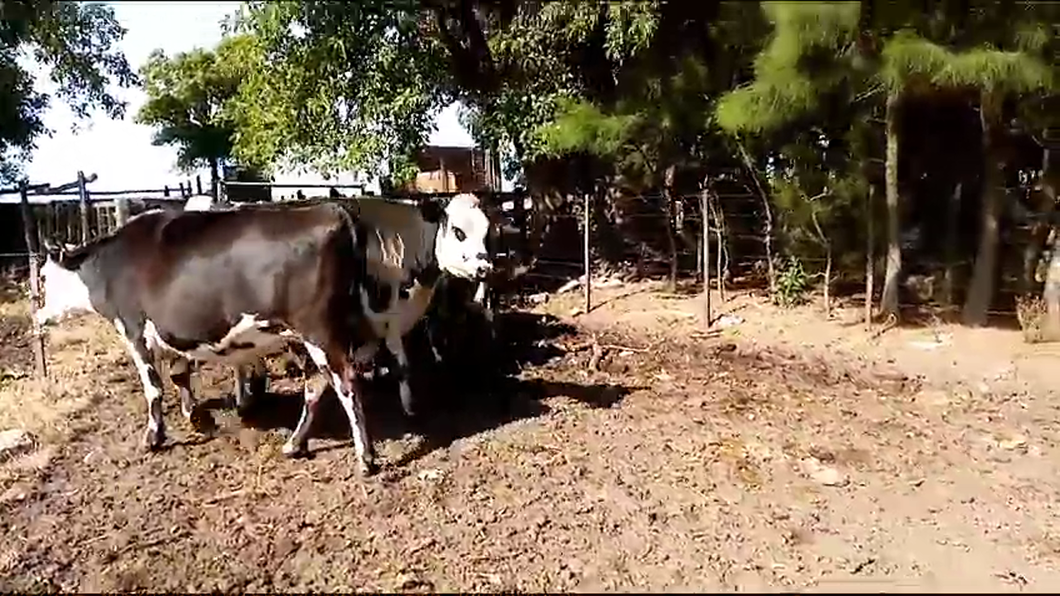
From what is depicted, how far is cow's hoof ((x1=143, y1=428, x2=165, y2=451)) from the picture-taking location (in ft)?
17.4

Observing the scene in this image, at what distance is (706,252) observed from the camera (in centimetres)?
851

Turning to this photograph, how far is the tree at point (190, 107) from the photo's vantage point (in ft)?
27.0

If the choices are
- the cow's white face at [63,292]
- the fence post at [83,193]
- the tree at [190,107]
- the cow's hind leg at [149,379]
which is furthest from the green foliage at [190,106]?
the cow's hind leg at [149,379]

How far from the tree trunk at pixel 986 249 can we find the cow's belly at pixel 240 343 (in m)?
5.45

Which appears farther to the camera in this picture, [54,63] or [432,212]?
[54,63]

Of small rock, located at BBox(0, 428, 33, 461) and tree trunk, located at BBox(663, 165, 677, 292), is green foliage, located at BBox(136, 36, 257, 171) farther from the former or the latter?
tree trunk, located at BBox(663, 165, 677, 292)

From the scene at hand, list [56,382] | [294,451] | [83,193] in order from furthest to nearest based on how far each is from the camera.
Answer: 1. [83,193]
2. [56,382]
3. [294,451]

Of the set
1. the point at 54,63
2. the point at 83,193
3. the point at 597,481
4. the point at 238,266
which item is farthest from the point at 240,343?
the point at 83,193

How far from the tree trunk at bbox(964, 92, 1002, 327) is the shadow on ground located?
331 cm

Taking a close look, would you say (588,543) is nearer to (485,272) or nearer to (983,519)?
(983,519)

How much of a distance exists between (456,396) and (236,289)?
6.11 feet

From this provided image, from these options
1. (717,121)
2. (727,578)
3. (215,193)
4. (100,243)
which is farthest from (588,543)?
(215,193)

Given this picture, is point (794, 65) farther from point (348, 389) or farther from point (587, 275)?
point (587, 275)

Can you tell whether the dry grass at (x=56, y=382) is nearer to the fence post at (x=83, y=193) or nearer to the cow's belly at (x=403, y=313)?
the fence post at (x=83, y=193)
